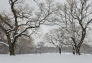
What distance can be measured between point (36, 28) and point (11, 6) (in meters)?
4.87

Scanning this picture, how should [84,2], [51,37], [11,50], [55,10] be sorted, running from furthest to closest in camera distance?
[51,37] → [84,2] → [55,10] → [11,50]

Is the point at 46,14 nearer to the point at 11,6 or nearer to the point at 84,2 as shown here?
the point at 11,6

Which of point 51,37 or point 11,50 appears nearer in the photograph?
point 11,50

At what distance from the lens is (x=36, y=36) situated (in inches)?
995

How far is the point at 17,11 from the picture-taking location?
23.5m

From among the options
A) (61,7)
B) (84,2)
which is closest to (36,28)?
(61,7)

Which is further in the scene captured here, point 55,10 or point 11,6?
point 55,10

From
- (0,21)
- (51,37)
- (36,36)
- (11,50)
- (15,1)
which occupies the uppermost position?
(15,1)

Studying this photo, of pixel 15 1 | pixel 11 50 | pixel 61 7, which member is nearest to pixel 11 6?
pixel 15 1

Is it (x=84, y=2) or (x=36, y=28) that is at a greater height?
(x=84, y=2)

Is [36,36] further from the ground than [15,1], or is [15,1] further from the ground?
[15,1]

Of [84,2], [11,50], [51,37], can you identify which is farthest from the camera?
[51,37]

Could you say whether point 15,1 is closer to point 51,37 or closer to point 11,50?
point 11,50

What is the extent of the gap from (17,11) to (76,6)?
39.8ft
